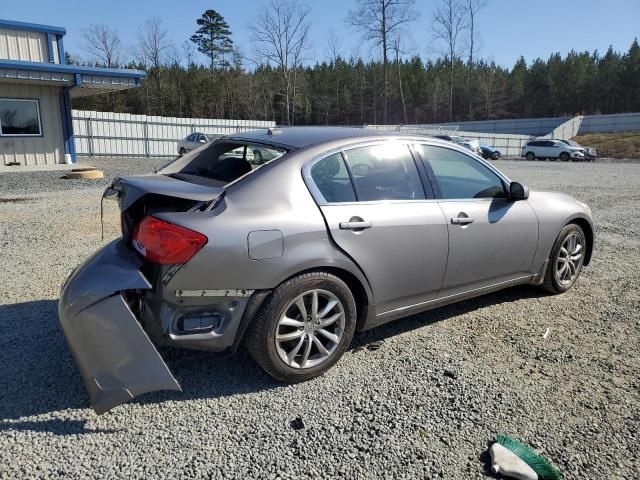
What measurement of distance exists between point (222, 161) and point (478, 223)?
209cm

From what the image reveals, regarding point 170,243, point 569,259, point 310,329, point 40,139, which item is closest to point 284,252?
point 310,329

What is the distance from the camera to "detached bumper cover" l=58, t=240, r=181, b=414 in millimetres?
2707

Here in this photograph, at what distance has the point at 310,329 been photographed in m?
3.22

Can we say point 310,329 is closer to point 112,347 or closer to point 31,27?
point 112,347

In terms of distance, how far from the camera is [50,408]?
290 centimetres

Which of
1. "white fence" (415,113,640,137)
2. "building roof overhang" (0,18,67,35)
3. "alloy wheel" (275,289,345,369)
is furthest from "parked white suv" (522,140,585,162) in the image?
"alloy wheel" (275,289,345,369)

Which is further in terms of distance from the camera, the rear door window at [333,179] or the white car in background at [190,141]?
the white car in background at [190,141]

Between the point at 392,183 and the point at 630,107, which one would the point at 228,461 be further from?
the point at 630,107

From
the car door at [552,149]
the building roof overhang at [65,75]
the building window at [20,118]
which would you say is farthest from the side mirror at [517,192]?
the car door at [552,149]

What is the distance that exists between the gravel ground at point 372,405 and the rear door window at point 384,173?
Result: 3.83 feet

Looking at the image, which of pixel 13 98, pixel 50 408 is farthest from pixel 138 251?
pixel 13 98

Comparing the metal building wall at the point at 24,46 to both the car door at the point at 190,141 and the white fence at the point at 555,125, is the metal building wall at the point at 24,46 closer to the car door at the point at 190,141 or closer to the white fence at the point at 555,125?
the car door at the point at 190,141

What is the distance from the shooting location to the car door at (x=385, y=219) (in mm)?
3324

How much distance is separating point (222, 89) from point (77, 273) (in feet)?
203
